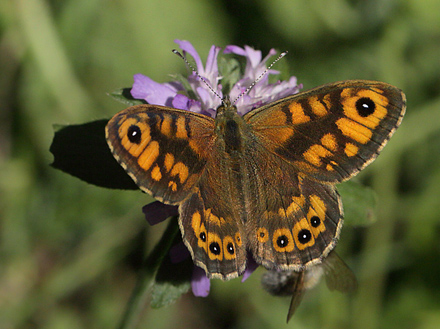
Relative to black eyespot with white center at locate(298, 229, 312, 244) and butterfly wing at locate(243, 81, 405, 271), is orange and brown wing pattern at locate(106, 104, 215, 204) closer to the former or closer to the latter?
butterfly wing at locate(243, 81, 405, 271)

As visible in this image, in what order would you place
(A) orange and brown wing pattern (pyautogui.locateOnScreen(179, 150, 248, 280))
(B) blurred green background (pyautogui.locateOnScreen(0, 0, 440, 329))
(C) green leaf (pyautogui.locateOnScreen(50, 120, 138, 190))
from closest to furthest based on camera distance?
(A) orange and brown wing pattern (pyautogui.locateOnScreen(179, 150, 248, 280))
(C) green leaf (pyautogui.locateOnScreen(50, 120, 138, 190))
(B) blurred green background (pyautogui.locateOnScreen(0, 0, 440, 329))

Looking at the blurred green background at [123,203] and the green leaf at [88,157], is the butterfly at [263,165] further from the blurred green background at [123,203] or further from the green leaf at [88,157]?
the blurred green background at [123,203]

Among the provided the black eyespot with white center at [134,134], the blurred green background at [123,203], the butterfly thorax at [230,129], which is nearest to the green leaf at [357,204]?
the butterfly thorax at [230,129]

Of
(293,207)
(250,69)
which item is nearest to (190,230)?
(293,207)

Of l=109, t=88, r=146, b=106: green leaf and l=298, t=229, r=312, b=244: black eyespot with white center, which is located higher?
l=109, t=88, r=146, b=106: green leaf

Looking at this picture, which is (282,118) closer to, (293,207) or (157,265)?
(293,207)

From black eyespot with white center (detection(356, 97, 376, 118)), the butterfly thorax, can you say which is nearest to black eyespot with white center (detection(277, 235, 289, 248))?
the butterfly thorax

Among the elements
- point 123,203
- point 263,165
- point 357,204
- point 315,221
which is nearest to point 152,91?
point 263,165
